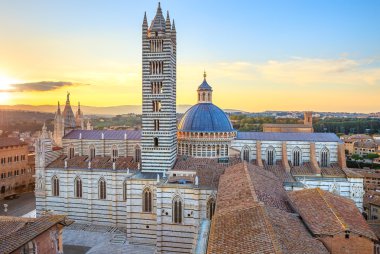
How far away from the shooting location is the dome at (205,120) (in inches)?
1364

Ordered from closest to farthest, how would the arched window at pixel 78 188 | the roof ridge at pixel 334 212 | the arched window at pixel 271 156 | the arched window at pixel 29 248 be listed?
the arched window at pixel 29 248 → the roof ridge at pixel 334 212 → the arched window at pixel 78 188 → the arched window at pixel 271 156

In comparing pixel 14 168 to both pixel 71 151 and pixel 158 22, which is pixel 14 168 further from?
pixel 158 22

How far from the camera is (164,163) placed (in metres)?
31.6

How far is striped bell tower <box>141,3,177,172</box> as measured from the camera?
103 ft

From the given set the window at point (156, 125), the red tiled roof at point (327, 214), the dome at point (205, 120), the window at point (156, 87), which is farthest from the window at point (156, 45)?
the red tiled roof at point (327, 214)

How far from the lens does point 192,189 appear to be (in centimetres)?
2698

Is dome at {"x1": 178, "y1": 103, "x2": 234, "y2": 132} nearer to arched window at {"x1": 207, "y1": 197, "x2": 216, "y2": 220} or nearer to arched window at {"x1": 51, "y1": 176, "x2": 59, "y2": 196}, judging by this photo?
arched window at {"x1": 207, "y1": 197, "x2": 216, "y2": 220}

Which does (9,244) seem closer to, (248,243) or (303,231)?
(248,243)

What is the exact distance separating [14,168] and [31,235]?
3888 centimetres

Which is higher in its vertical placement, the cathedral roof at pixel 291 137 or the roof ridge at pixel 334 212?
the cathedral roof at pixel 291 137

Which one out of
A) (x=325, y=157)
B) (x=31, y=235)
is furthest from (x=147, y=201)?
(x=325, y=157)

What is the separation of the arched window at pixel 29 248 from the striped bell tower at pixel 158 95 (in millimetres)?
16651

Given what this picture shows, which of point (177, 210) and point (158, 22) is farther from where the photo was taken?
point (158, 22)

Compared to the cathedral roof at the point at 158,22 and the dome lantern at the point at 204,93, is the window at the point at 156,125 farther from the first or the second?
the cathedral roof at the point at 158,22
